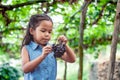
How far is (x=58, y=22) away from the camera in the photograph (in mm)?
5383

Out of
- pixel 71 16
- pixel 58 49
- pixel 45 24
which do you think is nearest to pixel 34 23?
pixel 45 24

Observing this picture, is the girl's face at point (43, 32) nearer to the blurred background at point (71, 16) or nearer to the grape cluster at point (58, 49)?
the grape cluster at point (58, 49)

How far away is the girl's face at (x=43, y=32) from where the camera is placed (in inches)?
84.0

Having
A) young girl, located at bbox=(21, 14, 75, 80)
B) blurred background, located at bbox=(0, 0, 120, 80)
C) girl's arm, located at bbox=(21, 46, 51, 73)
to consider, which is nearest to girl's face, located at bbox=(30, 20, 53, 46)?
young girl, located at bbox=(21, 14, 75, 80)

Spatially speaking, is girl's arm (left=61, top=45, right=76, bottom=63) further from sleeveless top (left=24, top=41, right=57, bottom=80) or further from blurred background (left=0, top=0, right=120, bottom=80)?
blurred background (left=0, top=0, right=120, bottom=80)

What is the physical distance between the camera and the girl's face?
2.13 m

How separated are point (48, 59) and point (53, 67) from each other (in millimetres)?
56

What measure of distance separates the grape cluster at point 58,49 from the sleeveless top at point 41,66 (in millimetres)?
59

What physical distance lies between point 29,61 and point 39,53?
0.09 m

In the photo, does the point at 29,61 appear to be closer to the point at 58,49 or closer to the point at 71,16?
the point at 58,49

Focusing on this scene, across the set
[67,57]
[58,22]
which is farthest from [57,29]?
[67,57]

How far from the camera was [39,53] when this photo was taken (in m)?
2.20

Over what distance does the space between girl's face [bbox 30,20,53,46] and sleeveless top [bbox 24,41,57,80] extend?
0.14 feet

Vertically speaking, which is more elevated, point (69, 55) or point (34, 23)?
point (34, 23)
